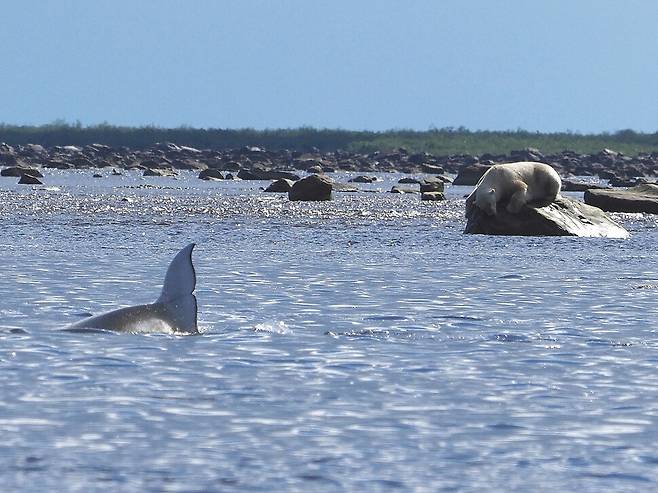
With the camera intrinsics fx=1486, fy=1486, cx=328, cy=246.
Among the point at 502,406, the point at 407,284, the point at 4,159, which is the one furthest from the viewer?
the point at 4,159

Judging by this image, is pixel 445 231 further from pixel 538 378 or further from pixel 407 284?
pixel 538 378

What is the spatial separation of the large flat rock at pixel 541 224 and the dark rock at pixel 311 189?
46.0ft

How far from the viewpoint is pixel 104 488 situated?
6.59 m

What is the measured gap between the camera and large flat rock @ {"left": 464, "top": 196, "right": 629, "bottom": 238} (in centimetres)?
2648

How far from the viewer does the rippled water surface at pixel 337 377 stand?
7055mm

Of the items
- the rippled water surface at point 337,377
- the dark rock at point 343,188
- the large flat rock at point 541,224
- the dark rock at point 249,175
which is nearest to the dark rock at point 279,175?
the dark rock at point 249,175

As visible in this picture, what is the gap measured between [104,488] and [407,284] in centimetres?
1037

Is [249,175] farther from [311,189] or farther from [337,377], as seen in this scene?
[337,377]

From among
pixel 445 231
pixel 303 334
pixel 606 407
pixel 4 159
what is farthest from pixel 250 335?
pixel 4 159

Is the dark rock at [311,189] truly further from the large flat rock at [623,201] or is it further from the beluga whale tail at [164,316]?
the beluga whale tail at [164,316]

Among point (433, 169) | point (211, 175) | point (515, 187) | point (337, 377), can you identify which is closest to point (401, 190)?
point (211, 175)

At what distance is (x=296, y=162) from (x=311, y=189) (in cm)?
5660

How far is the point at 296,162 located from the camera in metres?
97.6

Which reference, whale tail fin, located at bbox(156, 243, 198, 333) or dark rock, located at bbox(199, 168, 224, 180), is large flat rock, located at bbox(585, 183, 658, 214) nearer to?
whale tail fin, located at bbox(156, 243, 198, 333)
